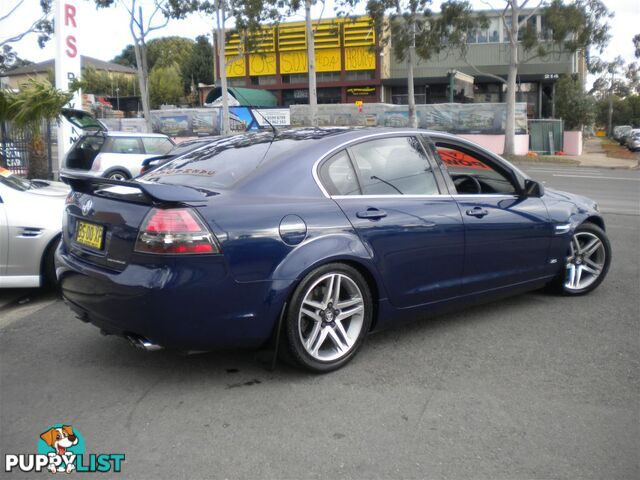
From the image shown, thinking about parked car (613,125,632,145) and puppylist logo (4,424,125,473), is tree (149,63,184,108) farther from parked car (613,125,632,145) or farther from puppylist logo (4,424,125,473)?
puppylist logo (4,424,125,473)

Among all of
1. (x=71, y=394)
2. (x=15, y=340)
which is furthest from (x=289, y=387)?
(x=15, y=340)

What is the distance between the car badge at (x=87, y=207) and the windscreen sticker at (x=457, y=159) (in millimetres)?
2635

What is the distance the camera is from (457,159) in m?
5.32

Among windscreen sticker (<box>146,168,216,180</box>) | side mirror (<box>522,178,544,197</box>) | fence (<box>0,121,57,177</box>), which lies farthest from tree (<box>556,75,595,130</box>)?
windscreen sticker (<box>146,168,216,180</box>)

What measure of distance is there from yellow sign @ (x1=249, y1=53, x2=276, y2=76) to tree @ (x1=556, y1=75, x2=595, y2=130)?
20.4 meters

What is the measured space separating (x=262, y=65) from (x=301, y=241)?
46.3 meters

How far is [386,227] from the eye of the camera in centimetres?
429

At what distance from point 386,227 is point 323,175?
0.54m

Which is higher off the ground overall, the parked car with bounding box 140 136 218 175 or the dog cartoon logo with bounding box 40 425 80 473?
the parked car with bounding box 140 136 218 175

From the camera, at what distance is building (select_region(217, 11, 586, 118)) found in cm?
4384

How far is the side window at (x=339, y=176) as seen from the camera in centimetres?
422

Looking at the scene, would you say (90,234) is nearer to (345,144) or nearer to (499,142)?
(345,144)

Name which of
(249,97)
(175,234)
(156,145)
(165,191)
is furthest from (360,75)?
(175,234)

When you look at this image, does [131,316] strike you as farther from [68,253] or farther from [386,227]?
[386,227]
